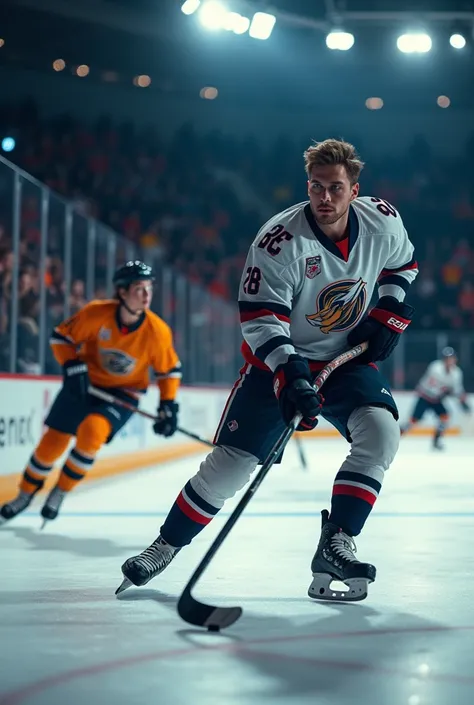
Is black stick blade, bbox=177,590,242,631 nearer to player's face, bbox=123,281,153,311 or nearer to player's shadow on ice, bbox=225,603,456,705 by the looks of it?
player's shadow on ice, bbox=225,603,456,705

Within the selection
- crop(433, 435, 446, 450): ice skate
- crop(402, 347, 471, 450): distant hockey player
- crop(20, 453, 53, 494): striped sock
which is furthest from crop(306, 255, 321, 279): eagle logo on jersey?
crop(402, 347, 471, 450): distant hockey player

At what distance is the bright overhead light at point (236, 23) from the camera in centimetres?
1298

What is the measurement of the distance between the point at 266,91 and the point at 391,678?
16700mm

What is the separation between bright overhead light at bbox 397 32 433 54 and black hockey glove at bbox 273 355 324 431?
11.6 m

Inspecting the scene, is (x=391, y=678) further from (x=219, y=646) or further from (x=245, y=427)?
(x=245, y=427)

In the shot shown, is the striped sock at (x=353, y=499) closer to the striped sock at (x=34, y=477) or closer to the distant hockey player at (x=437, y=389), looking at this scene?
the striped sock at (x=34, y=477)

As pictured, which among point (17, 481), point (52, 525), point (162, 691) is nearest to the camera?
point (162, 691)

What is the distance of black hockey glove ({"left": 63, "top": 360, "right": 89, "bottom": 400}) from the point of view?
17.4 ft

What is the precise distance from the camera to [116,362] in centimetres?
588

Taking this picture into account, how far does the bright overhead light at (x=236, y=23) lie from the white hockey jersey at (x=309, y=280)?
32.9 feet

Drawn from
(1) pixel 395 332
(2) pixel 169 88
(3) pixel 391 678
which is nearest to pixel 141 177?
(2) pixel 169 88

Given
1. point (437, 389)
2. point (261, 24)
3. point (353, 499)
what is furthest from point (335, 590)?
point (437, 389)

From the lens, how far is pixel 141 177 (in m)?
19.2
